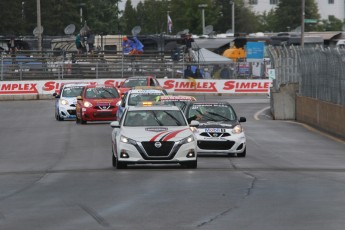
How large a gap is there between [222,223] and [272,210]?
1.53m

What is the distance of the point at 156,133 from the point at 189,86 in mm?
43245

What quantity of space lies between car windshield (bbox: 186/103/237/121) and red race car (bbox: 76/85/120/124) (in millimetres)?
12026

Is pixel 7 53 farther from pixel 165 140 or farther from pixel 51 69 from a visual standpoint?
pixel 165 140

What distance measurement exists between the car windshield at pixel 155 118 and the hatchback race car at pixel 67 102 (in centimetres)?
1922

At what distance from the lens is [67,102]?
138 ft

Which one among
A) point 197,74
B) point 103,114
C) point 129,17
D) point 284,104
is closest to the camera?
point 103,114

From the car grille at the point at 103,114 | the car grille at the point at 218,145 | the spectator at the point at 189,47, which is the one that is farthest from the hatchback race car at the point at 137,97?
the spectator at the point at 189,47

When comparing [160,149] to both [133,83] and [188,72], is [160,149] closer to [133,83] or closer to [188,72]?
[133,83]

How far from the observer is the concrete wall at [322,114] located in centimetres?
3497

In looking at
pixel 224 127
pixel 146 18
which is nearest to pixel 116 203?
pixel 224 127

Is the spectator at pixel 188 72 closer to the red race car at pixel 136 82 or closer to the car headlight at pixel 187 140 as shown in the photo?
the red race car at pixel 136 82

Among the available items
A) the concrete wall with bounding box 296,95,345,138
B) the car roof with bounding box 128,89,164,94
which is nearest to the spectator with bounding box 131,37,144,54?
the concrete wall with bounding box 296,95,345,138

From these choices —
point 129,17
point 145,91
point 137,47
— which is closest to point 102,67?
point 137,47

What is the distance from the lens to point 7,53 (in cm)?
6838
